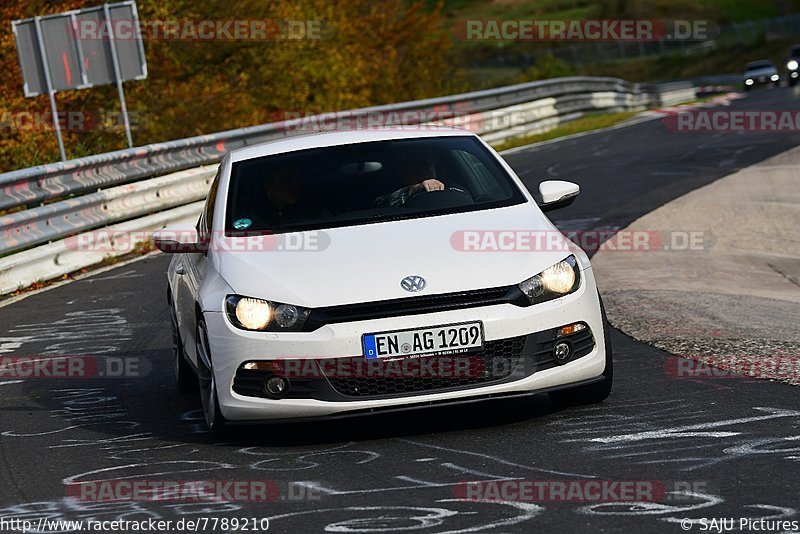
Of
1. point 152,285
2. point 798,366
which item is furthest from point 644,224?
point 798,366

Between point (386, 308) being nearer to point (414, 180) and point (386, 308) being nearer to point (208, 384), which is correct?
point (208, 384)

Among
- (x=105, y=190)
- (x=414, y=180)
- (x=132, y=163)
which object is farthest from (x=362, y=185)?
(x=132, y=163)

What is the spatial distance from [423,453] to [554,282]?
1017 millimetres

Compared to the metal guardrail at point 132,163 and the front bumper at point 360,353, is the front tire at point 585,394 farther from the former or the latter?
the metal guardrail at point 132,163

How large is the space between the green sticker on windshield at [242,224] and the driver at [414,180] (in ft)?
2.14

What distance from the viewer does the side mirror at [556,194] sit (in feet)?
24.4

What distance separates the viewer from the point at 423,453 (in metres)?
6.05

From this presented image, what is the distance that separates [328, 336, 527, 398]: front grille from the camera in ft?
20.3

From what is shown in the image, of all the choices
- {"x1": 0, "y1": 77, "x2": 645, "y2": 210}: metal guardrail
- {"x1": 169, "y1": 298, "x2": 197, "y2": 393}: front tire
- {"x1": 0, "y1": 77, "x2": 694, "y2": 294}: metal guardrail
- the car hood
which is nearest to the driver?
the car hood

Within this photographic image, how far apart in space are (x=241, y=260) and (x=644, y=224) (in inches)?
316

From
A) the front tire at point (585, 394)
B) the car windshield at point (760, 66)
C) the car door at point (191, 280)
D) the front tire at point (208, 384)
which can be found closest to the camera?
the front tire at point (208, 384)

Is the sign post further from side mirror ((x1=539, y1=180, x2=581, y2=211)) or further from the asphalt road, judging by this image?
side mirror ((x1=539, y1=180, x2=581, y2=211))

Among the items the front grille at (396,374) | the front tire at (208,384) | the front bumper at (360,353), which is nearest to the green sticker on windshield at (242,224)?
the front tire at (208,384)

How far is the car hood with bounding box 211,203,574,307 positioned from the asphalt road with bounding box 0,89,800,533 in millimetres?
689
